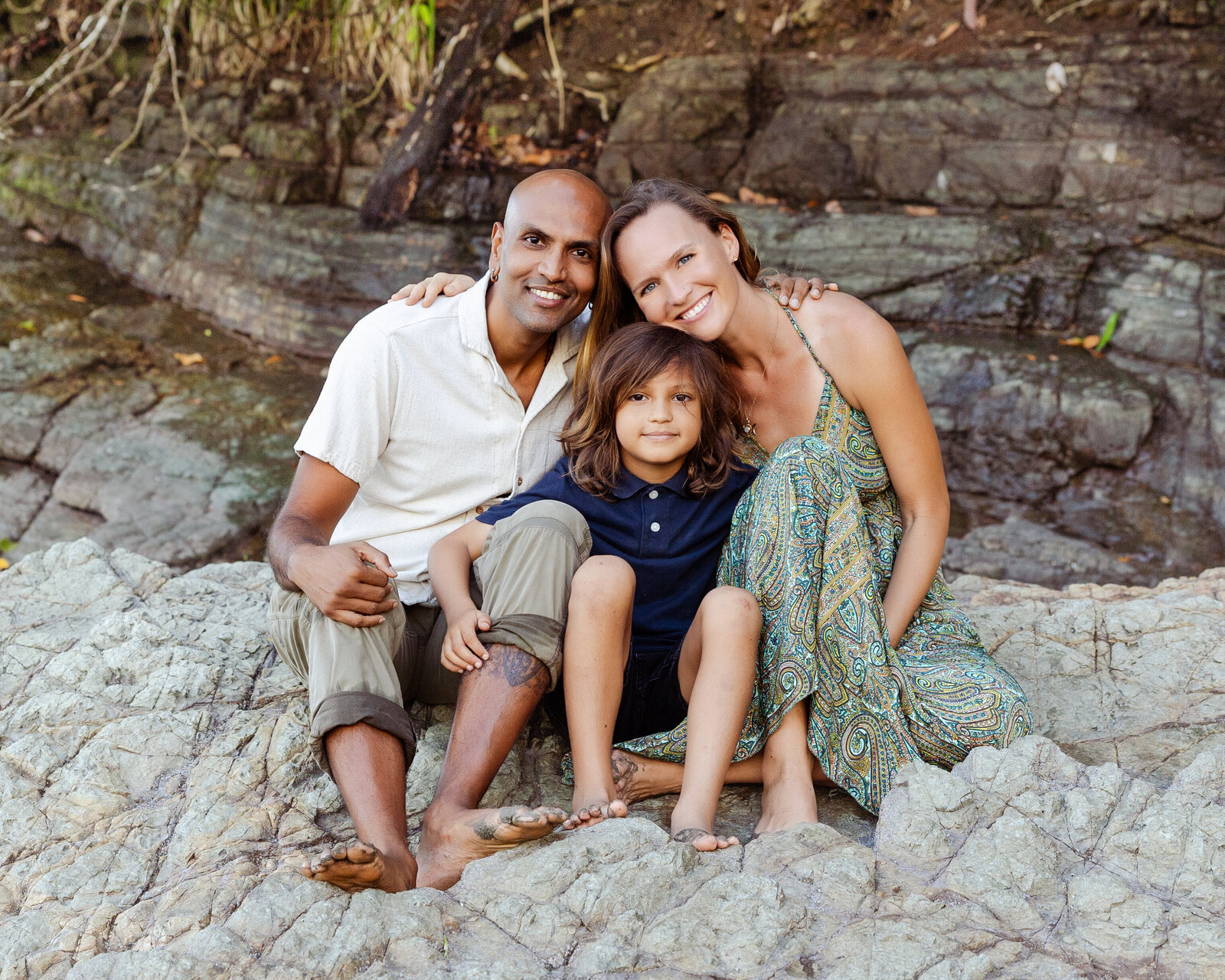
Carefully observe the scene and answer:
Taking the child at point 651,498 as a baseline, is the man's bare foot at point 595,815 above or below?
below

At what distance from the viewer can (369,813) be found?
2152 millimetres

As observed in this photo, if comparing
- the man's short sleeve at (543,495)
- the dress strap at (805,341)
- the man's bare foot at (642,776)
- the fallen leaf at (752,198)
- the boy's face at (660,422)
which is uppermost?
the fallen leaf at (752,198)

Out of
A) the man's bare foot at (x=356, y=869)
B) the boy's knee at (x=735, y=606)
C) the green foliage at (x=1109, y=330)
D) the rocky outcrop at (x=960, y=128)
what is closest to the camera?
the man's bare foot at (x=356, y=869)

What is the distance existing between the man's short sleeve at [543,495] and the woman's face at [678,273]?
463 millimetres

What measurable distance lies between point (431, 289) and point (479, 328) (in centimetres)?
19

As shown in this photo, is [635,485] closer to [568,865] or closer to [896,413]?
[896,413]

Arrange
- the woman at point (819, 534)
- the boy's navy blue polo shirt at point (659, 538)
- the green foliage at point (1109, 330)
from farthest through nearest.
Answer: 1. the green foliage at point (1109, 330)
2. the boy's navy blue polo shirt at point (659, 538)
3. the woman at point (819, 534)

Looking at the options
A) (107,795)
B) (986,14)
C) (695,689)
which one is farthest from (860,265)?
(107,795)

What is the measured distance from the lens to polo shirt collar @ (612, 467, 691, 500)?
2.60 metres

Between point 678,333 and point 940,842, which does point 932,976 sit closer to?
point 940,842

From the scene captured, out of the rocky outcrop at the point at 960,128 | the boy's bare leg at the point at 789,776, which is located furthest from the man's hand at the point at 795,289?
the rocky outcrop at the point at 960,128

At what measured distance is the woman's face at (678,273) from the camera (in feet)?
9.02

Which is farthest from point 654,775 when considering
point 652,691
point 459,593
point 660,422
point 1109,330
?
point 1109,330

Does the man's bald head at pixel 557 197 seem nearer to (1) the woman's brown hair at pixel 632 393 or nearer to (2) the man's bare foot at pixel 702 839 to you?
(1) the woman's brown hair at pixel 632 393
